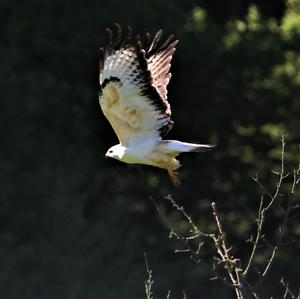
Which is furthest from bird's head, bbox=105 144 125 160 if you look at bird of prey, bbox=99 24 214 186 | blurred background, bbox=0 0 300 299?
blurred background, bbox=0 0 300 299

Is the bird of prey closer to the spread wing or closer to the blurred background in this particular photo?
the spread wing

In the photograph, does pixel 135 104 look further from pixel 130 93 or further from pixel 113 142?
pixel 113 142

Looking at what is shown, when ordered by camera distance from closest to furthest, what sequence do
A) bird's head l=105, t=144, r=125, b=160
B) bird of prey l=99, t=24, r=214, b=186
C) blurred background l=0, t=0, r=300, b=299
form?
bird of prey l=99, t=24, r=214, b=186 < bird's head l=105, t=144, r=125, b=160 < blurred background l=0, t=0, r=300, b=299

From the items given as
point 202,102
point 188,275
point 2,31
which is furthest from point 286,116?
point 2,31

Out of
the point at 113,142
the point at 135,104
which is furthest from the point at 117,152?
the point at 113,142

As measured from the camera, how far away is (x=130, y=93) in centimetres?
576

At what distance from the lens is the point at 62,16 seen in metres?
12.2

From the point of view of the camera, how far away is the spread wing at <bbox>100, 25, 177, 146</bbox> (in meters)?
5.74

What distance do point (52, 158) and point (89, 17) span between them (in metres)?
1.31

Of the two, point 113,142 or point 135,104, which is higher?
point 135,104

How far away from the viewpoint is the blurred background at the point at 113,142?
12.2m

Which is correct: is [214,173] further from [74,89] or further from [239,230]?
[74,89]

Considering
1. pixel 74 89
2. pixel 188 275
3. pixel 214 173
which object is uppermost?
pixel 74 89

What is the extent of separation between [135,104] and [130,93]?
0.09 metres
